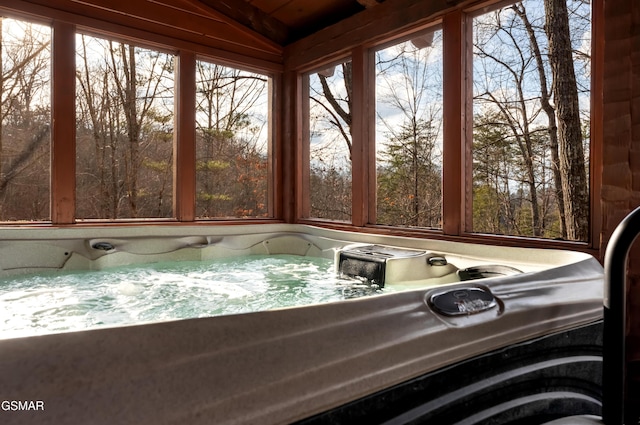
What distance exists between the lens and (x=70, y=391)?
483mm

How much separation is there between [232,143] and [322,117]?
3.37ft

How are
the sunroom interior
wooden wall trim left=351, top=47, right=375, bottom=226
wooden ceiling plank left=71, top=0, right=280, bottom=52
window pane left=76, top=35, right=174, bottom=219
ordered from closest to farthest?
the sunroom interior → wooden ceiling plank left=71, top=0, right=280, bottom=52 → wooden wall trim left=351, top=47, right=375, bottom=226 → window pane left=76, top=35, right=174, bottom=219

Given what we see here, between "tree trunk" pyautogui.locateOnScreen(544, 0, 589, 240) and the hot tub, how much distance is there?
1.54m

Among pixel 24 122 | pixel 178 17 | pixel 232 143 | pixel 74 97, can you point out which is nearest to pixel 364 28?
pixel 178 17

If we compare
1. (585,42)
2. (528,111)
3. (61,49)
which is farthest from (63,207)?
(585,42)

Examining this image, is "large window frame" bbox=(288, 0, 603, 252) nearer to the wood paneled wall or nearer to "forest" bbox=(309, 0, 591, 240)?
"forest" bbox=(309, 0, 591, 240)

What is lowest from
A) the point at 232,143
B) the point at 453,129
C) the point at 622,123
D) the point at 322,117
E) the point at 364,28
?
the point at 622,123

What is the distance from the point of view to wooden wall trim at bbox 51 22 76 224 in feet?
9.20

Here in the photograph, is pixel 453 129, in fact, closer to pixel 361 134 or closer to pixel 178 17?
pixel 361 134

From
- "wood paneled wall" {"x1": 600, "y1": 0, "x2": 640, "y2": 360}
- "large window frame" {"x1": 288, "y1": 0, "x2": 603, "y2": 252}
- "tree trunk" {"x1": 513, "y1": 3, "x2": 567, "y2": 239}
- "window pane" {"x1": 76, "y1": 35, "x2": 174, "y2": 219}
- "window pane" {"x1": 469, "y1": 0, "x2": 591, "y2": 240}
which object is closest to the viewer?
"wood paneled wall" {"x1": 600, "y1": 0, "x2": 640, "y2": 360}

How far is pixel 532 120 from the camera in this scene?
276 cm

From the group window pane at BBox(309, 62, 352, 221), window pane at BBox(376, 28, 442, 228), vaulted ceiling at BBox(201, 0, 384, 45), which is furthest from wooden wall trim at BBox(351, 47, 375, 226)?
window pane at BBox(309, 62, 352, 221)

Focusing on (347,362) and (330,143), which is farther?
(330,143)

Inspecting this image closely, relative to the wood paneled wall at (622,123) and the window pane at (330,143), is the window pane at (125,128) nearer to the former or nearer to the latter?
the window pane at (330,143)
